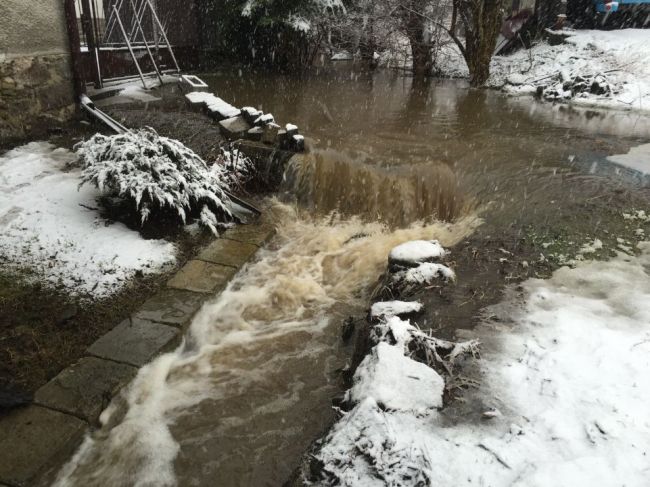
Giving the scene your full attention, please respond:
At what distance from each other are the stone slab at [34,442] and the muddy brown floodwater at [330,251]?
0.12 meters

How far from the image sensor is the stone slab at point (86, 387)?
9.11ft

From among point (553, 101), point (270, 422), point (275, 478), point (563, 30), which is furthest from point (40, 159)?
point (563, 30)

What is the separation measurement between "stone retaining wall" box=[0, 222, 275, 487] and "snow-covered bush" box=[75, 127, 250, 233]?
2.22ft

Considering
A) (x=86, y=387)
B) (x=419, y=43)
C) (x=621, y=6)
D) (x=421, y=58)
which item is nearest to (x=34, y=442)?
(x=86, y=387)

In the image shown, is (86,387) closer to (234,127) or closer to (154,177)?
(154,177)

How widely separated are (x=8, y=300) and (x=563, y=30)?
15.8 metres

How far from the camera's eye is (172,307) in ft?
12.1

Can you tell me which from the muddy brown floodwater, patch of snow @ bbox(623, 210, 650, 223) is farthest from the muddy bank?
patch of snow @ bbox(623, 210, 650, 223)

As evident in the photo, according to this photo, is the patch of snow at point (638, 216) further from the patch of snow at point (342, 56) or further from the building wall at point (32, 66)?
the patch of snow at point (342, 56)

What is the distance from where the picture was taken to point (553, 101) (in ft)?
35.7

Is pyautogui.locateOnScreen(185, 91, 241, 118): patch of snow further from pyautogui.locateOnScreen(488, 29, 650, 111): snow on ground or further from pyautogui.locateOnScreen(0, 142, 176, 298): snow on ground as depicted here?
pyautogui.locateOnScreen(488, 29, 650, 111): snow on ground

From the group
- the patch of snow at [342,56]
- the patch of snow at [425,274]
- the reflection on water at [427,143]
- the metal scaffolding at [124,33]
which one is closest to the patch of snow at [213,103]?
the reflection on water at [427,143]

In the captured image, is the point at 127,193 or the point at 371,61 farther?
the point at 371,61

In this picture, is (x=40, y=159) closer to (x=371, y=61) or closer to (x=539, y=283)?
(x=539, y=283)
